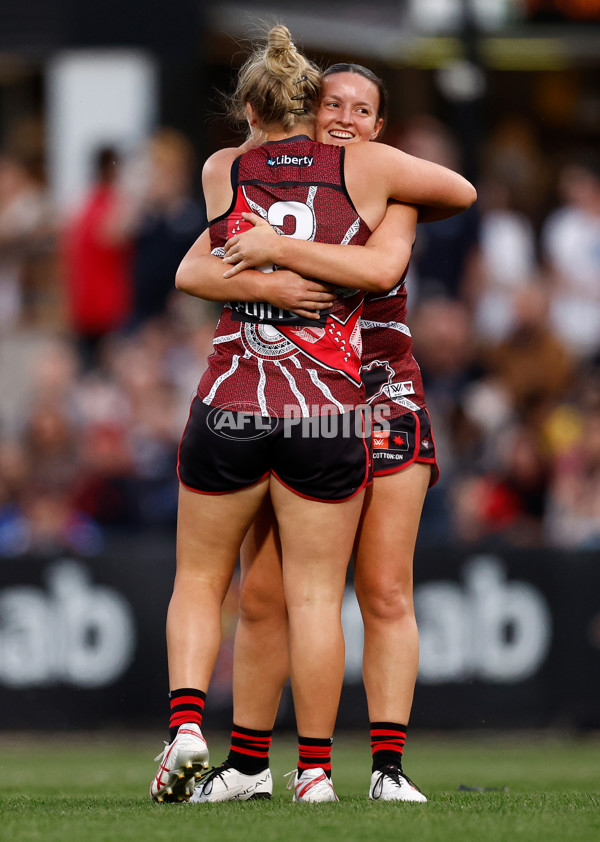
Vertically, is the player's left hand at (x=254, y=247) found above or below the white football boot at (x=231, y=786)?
above

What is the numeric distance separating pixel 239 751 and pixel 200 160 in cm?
842

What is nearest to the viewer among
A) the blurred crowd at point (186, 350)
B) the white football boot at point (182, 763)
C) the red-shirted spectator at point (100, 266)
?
the white football boot at point (182, 763)

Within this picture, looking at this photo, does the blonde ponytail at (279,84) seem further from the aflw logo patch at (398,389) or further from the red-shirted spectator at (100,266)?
the red-shirted spectator at (100,266)

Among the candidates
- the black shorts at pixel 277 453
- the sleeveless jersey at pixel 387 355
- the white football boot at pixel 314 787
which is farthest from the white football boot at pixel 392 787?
the sleeveless jersey at pixel 387 355

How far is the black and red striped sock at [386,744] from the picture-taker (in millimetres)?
4191

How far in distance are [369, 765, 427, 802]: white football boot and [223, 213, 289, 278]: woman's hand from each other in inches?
60.0

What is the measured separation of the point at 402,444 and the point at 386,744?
899 mm

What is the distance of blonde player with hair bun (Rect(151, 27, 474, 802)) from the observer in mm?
3906

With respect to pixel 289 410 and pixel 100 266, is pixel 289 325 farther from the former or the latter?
pixel 100 266

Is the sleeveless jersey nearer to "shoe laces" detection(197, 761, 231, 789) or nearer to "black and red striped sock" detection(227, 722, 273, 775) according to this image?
"black and red striped sock" detection(227, 722, 273, 775)

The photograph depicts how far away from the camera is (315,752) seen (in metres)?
4.02

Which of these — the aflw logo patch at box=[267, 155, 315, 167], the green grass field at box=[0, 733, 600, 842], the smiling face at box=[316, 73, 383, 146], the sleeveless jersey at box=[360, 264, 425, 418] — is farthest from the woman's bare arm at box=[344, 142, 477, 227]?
the green grass field at box=[0, 733, 600, 842]

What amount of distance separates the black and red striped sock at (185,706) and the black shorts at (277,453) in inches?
22.1

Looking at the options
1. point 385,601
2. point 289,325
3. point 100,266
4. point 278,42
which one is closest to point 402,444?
point 385,601
